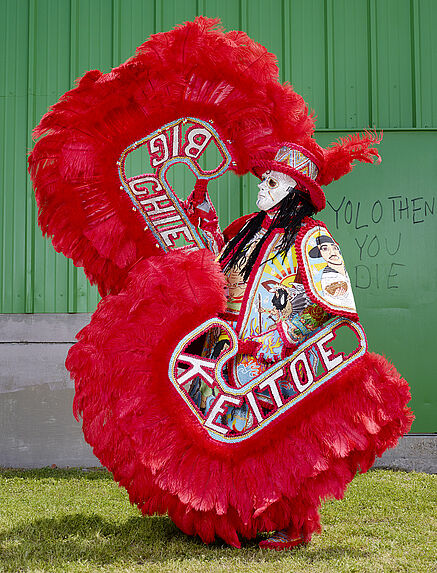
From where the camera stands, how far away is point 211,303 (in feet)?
9.08

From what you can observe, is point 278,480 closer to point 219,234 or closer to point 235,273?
point 235,273

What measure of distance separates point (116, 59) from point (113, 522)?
136 inches

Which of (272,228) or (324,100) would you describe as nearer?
(272,228)

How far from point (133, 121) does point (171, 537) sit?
6.44 ft

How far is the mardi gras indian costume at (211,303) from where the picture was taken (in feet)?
8.62

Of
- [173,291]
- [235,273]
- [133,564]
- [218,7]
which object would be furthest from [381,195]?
[133,564]

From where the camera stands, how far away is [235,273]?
3.03 m

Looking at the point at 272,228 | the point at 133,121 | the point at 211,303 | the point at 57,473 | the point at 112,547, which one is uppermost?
the point at 133,121

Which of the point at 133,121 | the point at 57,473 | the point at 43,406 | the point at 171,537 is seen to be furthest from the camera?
the point at 43,406

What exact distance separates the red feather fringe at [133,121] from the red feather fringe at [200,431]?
1.48ft

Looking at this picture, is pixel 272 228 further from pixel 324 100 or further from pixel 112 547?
pixel 324 100

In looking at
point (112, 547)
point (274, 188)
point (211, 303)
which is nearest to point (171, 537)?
point (112, 547)

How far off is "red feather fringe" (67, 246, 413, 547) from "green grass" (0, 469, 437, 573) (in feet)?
0.47

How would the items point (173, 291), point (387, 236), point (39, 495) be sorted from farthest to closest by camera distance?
point (387, 236) → point (39, 495) → point (173, 291)
